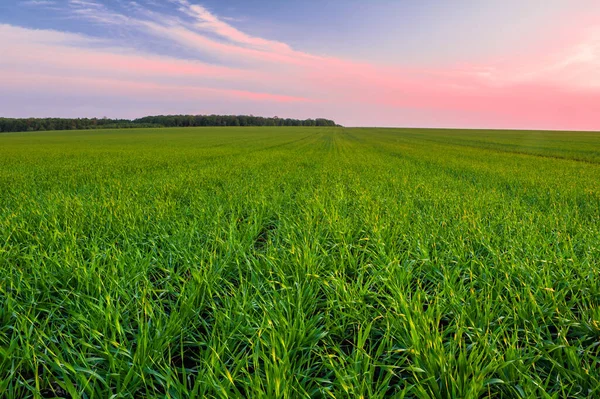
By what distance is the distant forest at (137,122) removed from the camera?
354 ft

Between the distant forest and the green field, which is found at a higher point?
the distant forest

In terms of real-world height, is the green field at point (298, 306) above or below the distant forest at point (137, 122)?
below

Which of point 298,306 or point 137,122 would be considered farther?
point 137,122

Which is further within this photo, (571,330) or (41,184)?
(41,184)

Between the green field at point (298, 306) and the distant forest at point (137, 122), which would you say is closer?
the green field at point (298, 306)

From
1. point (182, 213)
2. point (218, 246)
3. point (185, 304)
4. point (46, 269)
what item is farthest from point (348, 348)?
point (182, 213)

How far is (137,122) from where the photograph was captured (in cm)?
13762

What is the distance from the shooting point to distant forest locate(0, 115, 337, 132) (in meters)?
108

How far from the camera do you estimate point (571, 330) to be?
98.9 inches

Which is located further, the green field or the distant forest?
the distant forest

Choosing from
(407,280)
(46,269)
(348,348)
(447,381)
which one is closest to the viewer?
(447,381)

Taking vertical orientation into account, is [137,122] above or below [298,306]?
above

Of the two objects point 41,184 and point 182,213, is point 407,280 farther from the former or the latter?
point 41,184

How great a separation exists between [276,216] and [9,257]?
144 inches
